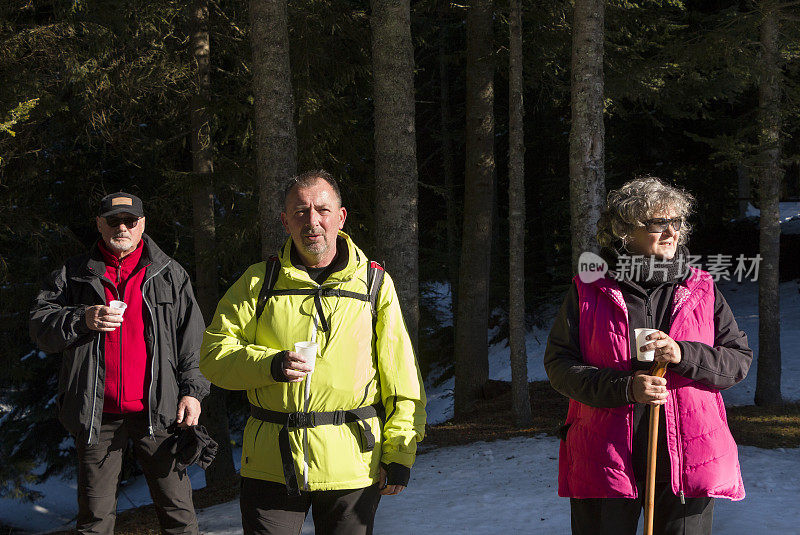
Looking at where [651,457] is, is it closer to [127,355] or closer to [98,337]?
[127,355]

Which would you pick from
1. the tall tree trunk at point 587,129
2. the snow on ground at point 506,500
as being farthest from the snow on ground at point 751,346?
the tall tree trunk at point 587,129

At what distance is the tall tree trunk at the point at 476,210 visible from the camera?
13578 mm

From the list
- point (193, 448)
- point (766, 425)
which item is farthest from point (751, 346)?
point (193, 448)

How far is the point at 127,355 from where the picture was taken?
427 centimetres

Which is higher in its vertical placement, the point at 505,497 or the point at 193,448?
the point at 193,448

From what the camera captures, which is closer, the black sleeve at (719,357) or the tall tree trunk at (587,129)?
the black sleeve at (719,357)

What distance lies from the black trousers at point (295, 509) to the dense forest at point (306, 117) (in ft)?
15.5

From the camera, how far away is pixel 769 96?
12289mm

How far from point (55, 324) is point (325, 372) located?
1.85 m

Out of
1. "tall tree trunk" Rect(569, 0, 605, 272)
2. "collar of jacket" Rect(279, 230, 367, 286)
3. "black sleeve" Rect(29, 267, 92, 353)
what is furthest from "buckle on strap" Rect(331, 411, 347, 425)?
"tall tree trunk" Rect(569, 0, 605, 272)

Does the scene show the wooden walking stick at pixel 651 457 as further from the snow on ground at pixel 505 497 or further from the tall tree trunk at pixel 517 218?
the tall tree trunk at pixel 517 218

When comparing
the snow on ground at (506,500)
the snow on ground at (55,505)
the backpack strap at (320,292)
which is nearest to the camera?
the backpack strap at (320,292)

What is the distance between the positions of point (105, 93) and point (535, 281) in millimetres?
12930

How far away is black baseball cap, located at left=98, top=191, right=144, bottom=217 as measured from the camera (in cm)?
432
